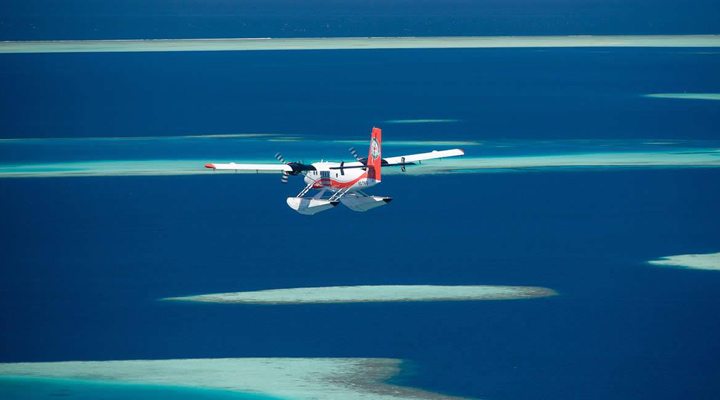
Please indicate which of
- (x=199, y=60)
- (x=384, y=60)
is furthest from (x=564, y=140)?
(x=199, y=60)

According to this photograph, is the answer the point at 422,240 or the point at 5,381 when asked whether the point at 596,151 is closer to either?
the point at 422,240

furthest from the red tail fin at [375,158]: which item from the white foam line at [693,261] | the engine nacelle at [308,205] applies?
the white foam line at [693,261]

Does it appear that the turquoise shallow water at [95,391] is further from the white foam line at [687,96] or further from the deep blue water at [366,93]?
the white foam line at [687,96]

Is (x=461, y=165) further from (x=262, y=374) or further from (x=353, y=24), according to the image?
(x=353, y=24)

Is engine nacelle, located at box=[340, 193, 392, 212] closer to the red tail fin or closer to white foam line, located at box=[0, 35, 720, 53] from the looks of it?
the red tail fin

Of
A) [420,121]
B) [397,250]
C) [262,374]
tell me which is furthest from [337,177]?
[420,121]

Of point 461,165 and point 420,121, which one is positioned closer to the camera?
point 461,165

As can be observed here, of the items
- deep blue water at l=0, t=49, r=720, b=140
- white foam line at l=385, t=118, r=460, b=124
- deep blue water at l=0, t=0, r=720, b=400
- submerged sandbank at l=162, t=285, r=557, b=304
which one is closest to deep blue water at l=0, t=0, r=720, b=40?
deep blue water at l=0, t=49, r=720, b=140
